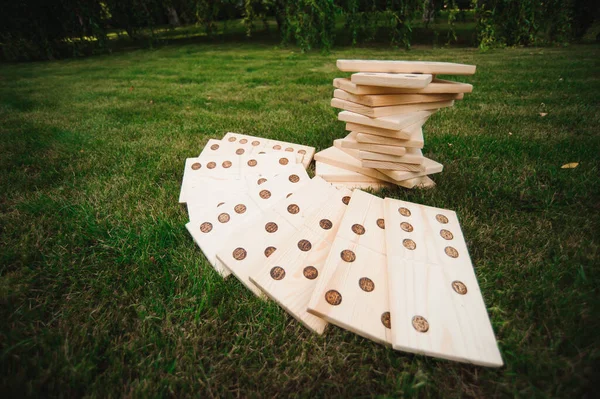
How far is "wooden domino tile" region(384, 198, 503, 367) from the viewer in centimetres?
87

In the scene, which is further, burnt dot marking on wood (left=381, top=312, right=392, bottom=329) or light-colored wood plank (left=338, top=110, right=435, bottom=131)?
light-colored wood plank (left=338, top=110, right=435, bottom=131)

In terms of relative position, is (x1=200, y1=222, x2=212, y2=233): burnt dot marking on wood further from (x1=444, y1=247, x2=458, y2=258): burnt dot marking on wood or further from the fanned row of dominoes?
(x1=444, y1=247, x2=458, y2=258): burnt dot marking on wood

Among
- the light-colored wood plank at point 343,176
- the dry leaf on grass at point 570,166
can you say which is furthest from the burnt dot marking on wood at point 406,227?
the dry leaf on grass at point 570,166

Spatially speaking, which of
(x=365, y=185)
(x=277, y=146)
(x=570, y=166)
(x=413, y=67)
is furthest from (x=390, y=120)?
(x=570, y=166)

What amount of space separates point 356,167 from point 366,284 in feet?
3.24

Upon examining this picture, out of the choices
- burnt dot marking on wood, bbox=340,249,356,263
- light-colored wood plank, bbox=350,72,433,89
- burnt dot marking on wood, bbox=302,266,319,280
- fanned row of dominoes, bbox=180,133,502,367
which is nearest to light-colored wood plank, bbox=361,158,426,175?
fanned row of dominoes, bbox=180,133,502,367

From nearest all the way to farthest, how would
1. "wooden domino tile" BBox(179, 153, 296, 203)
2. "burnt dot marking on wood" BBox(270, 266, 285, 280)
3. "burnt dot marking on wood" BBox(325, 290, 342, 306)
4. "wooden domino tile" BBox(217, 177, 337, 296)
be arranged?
"burnt dot marking on wood" BBox(325, 290, 342, 306) → "burnt dot marking on wood" BBox(270, 266, 285, 280) → "wooden domino tile" BBox(217, 177, 337, 296) → "wooden domino tile" BBox(179, 153, 296, 203)

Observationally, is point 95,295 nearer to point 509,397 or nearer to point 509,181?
point 509,397

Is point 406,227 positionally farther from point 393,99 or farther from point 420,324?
point 393,99

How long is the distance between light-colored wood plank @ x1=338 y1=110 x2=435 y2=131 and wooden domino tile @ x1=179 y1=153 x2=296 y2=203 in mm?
477

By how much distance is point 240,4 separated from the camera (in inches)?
373

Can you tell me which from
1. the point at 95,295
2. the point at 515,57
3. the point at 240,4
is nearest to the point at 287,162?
the point at 95,295

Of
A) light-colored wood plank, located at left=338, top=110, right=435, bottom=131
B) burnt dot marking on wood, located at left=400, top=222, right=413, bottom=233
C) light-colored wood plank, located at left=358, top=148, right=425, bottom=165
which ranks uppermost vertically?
light-colored wood plank, located at left=338, top=110, right=435, bottom=131

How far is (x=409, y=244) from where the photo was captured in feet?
3.90
